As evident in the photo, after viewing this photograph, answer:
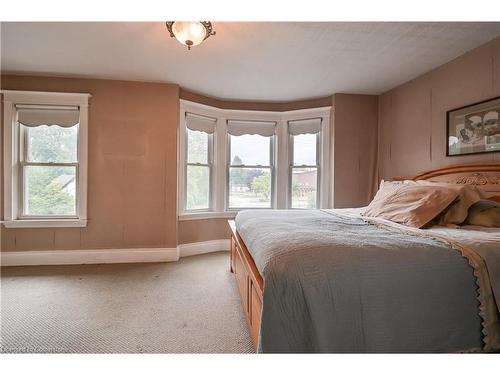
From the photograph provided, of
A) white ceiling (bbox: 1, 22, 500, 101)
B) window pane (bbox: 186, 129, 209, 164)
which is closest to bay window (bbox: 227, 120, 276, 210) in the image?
window pane (bbox: 186, 129, 209, 164)

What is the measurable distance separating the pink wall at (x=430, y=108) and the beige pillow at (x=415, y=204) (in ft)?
2.98

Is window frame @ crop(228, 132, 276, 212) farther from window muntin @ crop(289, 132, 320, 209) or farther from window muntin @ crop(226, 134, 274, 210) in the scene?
window muntin @ crop(289, 132, 320, 209)

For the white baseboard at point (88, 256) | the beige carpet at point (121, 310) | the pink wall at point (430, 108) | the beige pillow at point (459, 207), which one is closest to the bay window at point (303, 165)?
the pink wall at point (430, 108)

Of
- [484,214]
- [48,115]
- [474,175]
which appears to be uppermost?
[48,115]

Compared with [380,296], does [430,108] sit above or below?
above

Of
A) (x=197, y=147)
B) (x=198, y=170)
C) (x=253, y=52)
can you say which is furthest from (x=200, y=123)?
(x=253, y=52)

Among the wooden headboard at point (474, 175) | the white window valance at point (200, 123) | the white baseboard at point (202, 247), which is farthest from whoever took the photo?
the white window valance at point (200, 123)

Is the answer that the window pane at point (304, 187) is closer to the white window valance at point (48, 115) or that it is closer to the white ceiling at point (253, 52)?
the white ceiling at point (253, 52)

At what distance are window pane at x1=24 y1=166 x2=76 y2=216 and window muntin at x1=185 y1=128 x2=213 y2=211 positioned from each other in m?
1.50

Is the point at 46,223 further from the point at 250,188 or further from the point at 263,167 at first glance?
the point at 263,167

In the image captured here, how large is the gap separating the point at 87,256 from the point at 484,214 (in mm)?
4139

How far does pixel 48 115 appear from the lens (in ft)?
10.7

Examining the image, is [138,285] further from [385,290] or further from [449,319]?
[449,319]

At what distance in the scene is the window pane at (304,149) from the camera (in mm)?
4133
